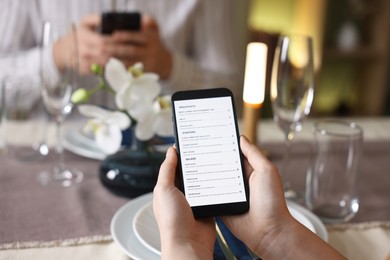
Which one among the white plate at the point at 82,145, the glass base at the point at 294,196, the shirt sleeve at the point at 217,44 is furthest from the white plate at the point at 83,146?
the shirt sleeve at the point at 217,44

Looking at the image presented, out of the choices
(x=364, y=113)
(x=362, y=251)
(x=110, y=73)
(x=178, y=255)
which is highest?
(x=110, y=73)

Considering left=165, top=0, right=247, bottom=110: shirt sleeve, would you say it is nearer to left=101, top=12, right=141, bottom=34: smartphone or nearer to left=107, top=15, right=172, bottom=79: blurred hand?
left=107, top=15, right=172, bottom=79: blurred hand

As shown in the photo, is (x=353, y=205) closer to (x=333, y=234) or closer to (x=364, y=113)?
(x=333, y=234)

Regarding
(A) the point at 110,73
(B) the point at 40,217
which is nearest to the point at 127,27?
(A) the point at 110,73

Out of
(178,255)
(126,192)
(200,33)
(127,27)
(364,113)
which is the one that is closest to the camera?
(178,255)

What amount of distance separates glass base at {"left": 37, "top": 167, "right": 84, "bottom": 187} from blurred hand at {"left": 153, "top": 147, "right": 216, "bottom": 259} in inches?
14.0

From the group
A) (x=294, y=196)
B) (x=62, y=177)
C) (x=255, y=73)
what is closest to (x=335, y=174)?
(x=294, y=196)

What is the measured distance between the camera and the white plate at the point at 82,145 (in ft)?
3.21

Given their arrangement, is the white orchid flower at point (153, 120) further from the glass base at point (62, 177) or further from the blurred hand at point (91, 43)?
the blurred hand at point (91, 43)

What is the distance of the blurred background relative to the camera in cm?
248

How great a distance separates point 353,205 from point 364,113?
2042mm

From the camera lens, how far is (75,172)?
93 centimetres

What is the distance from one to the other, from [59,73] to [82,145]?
0.18 m

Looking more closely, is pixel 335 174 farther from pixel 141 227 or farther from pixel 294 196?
pixel 141 227
